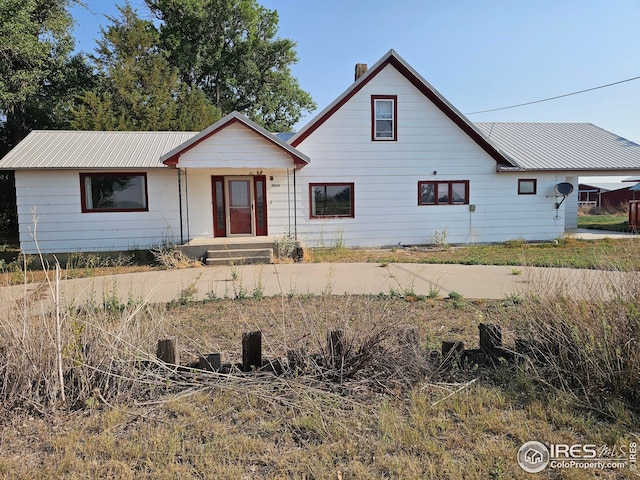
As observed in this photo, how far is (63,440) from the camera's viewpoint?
292cm

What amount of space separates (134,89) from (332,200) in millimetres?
16089

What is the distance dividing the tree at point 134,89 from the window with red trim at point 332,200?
12645 mm

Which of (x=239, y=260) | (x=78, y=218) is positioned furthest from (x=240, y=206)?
(x=78, y=218)

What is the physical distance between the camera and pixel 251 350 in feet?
12.6

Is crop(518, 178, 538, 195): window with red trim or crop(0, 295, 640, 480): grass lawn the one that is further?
crop(518, 178, 538, 195): window with red trim

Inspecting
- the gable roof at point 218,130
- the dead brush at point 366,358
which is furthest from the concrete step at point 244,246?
the dead brush at point 366,358

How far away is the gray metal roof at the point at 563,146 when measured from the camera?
15.6 meters

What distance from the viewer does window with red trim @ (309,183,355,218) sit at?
14.4m

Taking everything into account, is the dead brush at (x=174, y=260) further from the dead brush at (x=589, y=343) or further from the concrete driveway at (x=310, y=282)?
the dead brush at (x=589, y=343)

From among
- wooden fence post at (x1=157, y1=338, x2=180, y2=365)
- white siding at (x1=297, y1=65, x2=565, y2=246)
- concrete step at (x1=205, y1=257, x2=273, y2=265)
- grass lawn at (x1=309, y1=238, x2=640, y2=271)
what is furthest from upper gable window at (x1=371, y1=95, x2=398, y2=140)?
wooden fence post at (x1=157, y1=338, x2=180, y2=365)

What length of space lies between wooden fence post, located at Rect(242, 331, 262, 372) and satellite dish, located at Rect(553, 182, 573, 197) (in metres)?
15.1

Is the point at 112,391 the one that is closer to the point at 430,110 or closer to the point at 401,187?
the point at 401,187

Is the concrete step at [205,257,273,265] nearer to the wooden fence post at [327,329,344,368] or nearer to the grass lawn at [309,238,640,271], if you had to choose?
the grass lawn at [309,238,640,271]

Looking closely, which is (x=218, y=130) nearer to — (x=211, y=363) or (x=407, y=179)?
(x=407, y=179)
